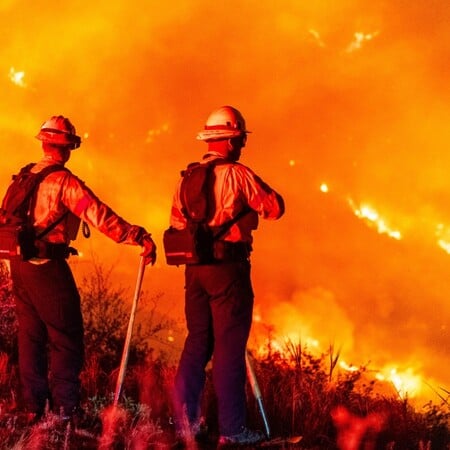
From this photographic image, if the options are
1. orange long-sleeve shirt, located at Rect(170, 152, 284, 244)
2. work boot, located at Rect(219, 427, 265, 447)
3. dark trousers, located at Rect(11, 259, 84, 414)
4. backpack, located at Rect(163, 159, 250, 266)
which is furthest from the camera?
dark trousers, located at Rect(11, 259, 84, 414)

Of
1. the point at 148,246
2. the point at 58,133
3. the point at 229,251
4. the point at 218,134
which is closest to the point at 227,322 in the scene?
the point at 229,251

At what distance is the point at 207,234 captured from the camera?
6.45 meters

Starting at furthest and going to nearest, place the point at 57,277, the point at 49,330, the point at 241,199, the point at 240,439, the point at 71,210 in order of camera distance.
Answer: the point at 49,330
the point at 57,277
the point at 71,210
the point at 240,439
the point at 241,199

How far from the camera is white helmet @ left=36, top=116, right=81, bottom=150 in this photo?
696 centimetres

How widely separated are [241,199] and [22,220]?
1701 millimetres

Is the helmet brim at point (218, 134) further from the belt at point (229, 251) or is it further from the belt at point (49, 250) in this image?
the belt at point (49, 250)

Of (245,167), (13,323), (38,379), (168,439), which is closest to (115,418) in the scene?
(168,439)

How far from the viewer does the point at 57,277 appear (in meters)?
6.89

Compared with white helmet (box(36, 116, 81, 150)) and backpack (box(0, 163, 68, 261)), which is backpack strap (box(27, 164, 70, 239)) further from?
white helmet (box(36, 116, 81, 150))

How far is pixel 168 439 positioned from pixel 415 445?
2.06 m

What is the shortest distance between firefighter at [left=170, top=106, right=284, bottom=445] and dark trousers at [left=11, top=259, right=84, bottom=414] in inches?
35.9

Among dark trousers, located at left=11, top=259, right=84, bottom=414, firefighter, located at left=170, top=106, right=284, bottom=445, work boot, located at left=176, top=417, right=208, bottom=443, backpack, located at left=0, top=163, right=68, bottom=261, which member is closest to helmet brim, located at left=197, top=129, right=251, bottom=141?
firefighter, located at left=170, top=106, right=284, bottom=445

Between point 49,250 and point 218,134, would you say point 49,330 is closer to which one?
point 49,250

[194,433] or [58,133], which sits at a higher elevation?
[58,133]
